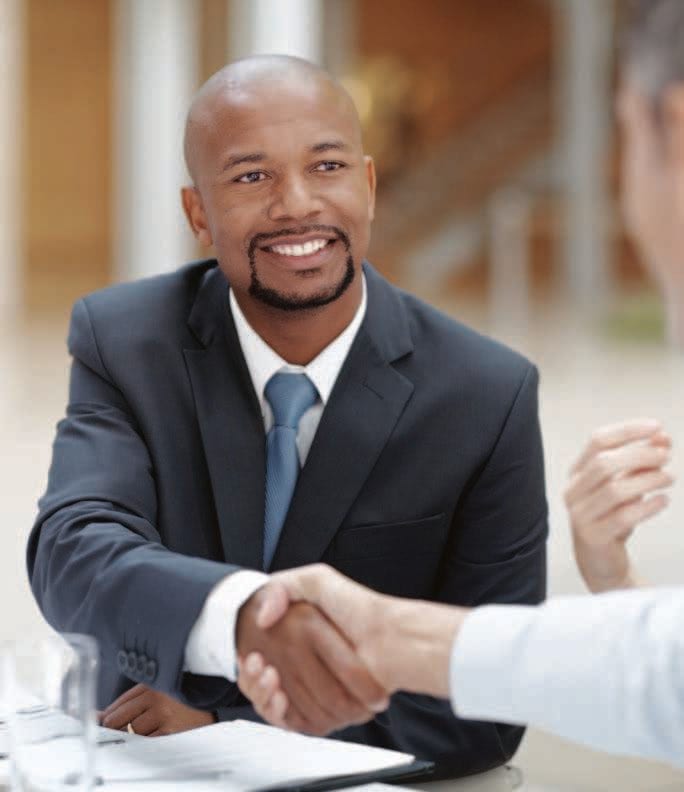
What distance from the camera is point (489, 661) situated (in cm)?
148

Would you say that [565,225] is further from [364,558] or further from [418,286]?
[364,558]

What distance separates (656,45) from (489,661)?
0.55 metres

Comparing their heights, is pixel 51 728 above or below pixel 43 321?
below

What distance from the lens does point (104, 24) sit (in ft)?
80.8

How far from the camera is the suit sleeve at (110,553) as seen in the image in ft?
5.75

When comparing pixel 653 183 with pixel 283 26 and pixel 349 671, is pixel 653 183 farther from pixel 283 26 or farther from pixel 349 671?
pixel 283 26

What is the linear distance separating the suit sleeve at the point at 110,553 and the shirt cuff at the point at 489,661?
1.09 ft

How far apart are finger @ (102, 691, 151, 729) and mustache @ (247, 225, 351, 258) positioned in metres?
0.58

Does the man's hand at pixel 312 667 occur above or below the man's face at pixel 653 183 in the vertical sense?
below

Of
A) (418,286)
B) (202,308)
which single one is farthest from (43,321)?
(202,308)

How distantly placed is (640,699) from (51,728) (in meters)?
0.55

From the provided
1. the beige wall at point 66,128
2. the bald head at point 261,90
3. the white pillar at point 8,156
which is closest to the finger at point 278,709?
the bald head at point 261,90

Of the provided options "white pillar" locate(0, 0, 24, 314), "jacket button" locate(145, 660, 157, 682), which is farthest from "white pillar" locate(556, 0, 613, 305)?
"jacket button" locate(145, 660, 157, 682)

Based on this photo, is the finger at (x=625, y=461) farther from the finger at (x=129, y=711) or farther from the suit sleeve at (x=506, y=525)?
the finger at (x=129, y=711)
